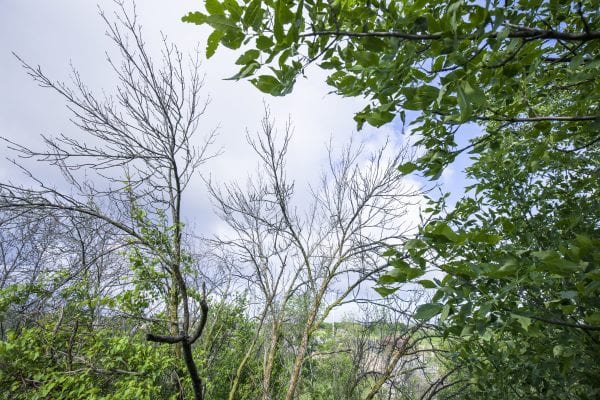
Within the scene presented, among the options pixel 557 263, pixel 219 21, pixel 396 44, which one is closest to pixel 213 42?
pixel 219 21

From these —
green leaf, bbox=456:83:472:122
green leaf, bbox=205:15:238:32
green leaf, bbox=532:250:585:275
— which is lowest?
green leaf, bbox=532:250:585:275

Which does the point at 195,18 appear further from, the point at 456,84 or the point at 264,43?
the point at 456,84

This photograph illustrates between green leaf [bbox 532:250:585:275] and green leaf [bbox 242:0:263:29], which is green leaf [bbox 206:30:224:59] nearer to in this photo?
green leaf [bbox 242:0:263:29]

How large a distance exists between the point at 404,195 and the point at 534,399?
441 cm

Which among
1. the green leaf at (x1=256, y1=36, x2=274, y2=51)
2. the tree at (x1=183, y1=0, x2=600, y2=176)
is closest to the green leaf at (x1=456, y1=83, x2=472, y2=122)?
the tree at (x1=183, y1=0, x2=600, y2=176)

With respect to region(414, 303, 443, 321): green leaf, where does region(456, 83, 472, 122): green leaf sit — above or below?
above

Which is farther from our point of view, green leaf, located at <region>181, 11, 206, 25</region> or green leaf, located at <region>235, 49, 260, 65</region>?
green leaf, located at <region>235, 49, 260, 65</region>

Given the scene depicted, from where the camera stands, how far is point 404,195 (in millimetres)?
5992

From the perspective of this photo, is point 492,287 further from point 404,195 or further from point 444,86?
point 404,195

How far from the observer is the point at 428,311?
2.83 feet

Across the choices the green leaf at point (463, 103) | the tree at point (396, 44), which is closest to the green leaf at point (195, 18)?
the tree at point (396, 44)

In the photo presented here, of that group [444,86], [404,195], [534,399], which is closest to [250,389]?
[404,195]

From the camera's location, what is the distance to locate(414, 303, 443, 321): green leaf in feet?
2.78

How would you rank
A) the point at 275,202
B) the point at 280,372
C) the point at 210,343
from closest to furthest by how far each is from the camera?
the point at 275,202
the point at 210,343
the point at 280,372
